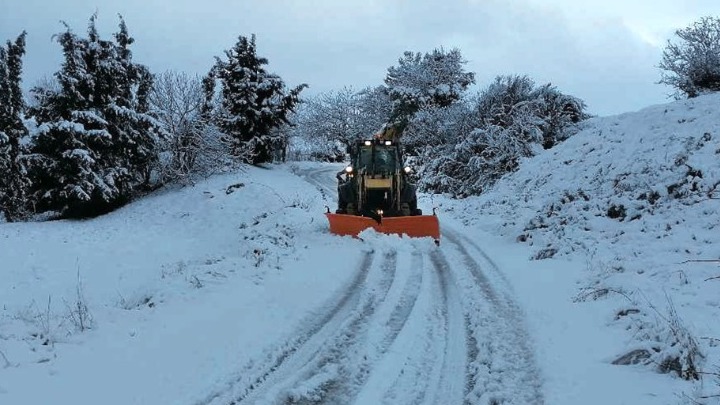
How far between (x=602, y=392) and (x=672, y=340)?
3.77 feet

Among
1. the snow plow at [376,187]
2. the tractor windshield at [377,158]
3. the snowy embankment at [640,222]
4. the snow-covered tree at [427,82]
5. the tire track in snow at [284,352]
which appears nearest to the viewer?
the tire track in snow at [284,352]

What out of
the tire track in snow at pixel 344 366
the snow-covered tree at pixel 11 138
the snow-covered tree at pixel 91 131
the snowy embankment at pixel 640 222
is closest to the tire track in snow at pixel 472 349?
the tire track in snow at pixel 344 366

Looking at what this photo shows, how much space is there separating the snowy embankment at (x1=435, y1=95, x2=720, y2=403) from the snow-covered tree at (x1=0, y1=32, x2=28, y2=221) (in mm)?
19603

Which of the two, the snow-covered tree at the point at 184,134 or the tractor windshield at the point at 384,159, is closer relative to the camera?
the tractor windshield at the point at 384,159

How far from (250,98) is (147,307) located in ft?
89.6

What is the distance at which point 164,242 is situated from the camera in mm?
18891

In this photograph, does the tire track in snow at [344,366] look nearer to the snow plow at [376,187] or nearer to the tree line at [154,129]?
the snow plow at [376,187]

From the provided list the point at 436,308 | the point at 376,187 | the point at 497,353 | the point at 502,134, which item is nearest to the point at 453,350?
the point at 497,353

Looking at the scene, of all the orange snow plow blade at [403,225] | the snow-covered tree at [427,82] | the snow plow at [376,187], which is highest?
the snow-covered tree at [427,82]

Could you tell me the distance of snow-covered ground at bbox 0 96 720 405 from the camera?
15.0ft

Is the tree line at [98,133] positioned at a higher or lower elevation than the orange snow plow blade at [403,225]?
higher

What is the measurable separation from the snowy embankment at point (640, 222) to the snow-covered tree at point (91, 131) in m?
16.4

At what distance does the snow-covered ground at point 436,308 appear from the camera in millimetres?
→ 4570

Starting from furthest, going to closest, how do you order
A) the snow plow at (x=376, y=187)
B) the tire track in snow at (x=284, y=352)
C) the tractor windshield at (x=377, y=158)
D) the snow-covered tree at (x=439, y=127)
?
the snow-covered tree at (x=439, y=127) → the tractor windshield at (x=377, y=158) → the snow plow at (x=376, y=187) → the tire track in snow at (x=284, y=352)
